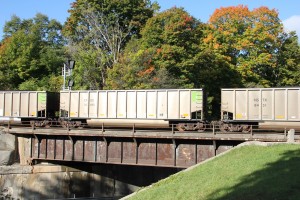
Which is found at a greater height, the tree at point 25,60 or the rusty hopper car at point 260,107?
the tree at point 25,60

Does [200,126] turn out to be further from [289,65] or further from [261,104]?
[289,65]

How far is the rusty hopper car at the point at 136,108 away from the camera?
1081 inches

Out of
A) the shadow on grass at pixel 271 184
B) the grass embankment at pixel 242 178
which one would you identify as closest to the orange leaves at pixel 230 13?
the grass embankment at pixel 242 178

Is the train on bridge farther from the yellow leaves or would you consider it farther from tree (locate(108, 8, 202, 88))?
the yellow leaves

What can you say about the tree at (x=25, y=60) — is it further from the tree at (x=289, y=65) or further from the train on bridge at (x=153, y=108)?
the tree at (x=289, y=65)

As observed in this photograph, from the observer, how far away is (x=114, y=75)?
42.6 meters

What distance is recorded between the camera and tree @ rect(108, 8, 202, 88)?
4044cm

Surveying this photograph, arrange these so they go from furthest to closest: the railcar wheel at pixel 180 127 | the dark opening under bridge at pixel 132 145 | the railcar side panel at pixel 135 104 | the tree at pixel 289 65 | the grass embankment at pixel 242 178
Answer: the tree at pixel 289 65 → the railcar side panel at pixel 135 104 → the railcar wheel at pixel 180 127 → the dark opening under bridge at pixel 132 145 → the grass embankment at pixel 242 178

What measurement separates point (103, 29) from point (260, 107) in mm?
31653

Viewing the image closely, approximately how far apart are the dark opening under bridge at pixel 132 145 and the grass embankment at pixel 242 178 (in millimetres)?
3296

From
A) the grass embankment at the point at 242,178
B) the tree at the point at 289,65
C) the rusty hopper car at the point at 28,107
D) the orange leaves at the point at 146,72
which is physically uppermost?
the tree at the point at 289,65

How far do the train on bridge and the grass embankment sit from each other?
6010 millimetres

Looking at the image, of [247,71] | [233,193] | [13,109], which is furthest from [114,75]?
[233,193]

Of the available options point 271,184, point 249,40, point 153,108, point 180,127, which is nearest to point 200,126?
point 180,127
